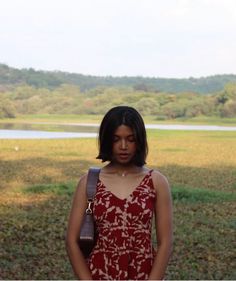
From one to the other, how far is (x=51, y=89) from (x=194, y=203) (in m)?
68.6

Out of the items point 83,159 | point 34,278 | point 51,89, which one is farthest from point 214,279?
point 51,89

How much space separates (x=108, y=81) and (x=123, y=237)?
3637 inches

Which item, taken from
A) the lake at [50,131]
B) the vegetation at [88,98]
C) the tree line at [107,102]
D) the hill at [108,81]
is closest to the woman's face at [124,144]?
the lake at [50,131]

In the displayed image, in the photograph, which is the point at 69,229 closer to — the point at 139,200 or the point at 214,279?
the point at 139,200

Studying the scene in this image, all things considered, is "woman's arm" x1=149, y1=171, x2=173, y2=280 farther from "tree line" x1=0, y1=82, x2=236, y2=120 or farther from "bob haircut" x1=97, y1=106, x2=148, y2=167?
"tree line" x1=0, y1=82, x2=236, y2=120

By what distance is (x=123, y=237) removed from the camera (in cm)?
173

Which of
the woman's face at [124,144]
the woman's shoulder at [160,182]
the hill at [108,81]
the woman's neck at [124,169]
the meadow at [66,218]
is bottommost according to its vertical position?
the meadow at [66,218]

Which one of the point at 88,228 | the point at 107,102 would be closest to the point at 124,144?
the point at 88,228

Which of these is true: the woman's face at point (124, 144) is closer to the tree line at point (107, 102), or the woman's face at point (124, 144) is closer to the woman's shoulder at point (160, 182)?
the woman's shoulder at point (160, 182)

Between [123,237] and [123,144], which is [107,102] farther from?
[123,237]

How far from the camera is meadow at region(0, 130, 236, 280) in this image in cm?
588

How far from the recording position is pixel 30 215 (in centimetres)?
895

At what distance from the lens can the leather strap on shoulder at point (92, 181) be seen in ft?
5.79

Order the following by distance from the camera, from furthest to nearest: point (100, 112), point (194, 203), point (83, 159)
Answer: point (100, 112), point (83, 159), point (194, 203)
